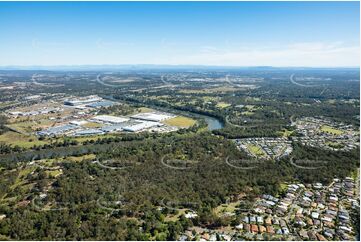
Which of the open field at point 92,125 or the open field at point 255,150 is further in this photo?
the open field at point 92,125

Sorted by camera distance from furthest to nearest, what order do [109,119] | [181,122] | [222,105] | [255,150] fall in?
1. [222,105]
2. [109,119]
3. [181,122]
4. [255,150]

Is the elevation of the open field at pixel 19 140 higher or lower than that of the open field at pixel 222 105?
higher

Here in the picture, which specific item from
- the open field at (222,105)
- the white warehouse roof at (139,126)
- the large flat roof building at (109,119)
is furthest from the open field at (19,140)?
the open field at (222,105)

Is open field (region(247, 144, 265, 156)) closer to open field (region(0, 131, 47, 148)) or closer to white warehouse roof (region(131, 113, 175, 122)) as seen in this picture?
white warehouse roof (region(131, 113, 175, 122))

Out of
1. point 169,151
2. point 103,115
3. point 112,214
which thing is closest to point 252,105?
point 103,115

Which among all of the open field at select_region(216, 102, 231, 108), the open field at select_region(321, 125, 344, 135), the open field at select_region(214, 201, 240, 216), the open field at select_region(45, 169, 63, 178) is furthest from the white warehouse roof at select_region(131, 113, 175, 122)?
the open field at select_region(214, 201, 240, 216)

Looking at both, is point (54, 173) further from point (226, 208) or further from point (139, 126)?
point (139, 126)

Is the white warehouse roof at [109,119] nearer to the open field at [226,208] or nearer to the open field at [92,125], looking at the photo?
the open field at [92,125]

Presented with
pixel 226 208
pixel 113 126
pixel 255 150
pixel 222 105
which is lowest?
pixel 222 105

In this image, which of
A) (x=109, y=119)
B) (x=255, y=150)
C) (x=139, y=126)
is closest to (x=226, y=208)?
(x=255, y=150)

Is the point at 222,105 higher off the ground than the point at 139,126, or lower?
lower
